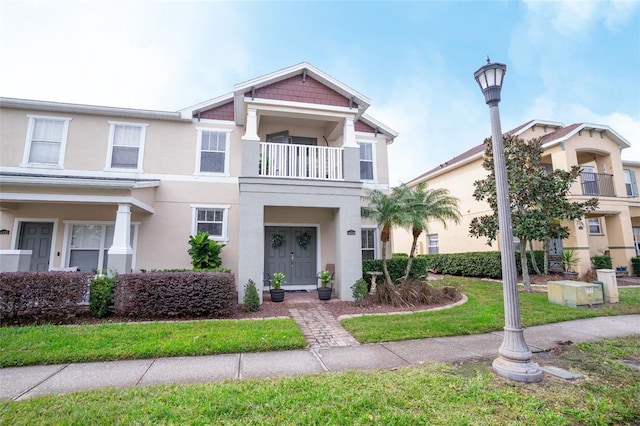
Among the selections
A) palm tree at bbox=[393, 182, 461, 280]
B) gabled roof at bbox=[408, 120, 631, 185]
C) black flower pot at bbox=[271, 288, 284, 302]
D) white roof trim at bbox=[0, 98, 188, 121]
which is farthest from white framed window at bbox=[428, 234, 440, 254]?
white roof trim at bbox=[0, 98, 188, 121]

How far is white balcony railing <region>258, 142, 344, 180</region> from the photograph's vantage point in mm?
9961

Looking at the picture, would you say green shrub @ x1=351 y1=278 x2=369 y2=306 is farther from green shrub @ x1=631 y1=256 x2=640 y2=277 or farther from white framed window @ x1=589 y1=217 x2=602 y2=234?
green shrub @ x1=631 y1=256 x2=640 y2=277

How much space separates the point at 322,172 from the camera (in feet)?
33.8

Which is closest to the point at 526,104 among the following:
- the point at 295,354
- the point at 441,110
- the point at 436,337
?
the point at 441,110

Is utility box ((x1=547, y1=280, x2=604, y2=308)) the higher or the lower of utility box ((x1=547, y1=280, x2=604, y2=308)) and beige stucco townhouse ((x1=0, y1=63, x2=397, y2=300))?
the lower

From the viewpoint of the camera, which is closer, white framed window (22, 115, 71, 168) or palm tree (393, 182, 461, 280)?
palm tree (393, 182, 461, 280)

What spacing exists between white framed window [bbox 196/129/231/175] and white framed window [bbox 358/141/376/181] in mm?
5532

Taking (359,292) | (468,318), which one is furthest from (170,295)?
(468,318)

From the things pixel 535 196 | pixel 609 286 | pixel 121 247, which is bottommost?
pixel 609 286

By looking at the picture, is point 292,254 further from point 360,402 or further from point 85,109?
point 85,109

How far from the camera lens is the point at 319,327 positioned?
22.3ft

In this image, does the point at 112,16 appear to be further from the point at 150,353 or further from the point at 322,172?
the point at 150,353

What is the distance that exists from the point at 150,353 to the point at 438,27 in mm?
14385

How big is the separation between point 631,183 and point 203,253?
2625 centimetres
